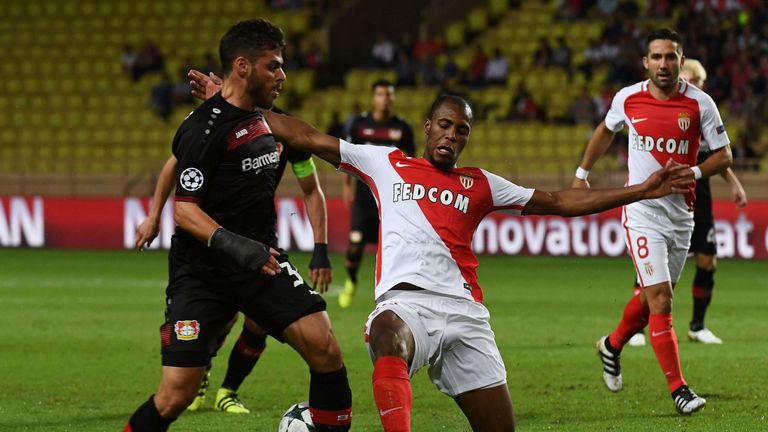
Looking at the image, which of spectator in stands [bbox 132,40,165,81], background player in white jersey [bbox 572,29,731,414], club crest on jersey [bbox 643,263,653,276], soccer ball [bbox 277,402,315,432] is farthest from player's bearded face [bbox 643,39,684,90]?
spectator in stands [bbox 132,40,165,81]

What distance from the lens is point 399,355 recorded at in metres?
5.33

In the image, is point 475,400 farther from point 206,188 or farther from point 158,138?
point 158,138

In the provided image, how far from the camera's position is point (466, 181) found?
5.84 meters

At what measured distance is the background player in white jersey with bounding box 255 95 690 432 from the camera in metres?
5.52

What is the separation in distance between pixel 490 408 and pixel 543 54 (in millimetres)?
19282

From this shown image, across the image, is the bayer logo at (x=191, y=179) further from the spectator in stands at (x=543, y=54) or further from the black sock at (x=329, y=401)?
the spectator in stands at (x=543, y=54)

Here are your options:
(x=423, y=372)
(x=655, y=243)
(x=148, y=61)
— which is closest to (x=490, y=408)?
(x=655, y=243)

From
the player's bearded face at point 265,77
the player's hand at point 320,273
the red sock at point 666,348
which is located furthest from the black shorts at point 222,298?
the red sock at point 666,348

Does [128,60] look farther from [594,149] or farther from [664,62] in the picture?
[664,62]

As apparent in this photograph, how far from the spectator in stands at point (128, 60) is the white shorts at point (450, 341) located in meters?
22.7

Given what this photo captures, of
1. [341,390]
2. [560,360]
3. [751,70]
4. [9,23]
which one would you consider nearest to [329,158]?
[341,390]

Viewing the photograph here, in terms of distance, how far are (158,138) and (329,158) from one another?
66.5 ft

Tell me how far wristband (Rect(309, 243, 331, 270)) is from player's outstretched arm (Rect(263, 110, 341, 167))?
0.83 meters

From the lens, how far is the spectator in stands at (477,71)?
2434 centimetres
